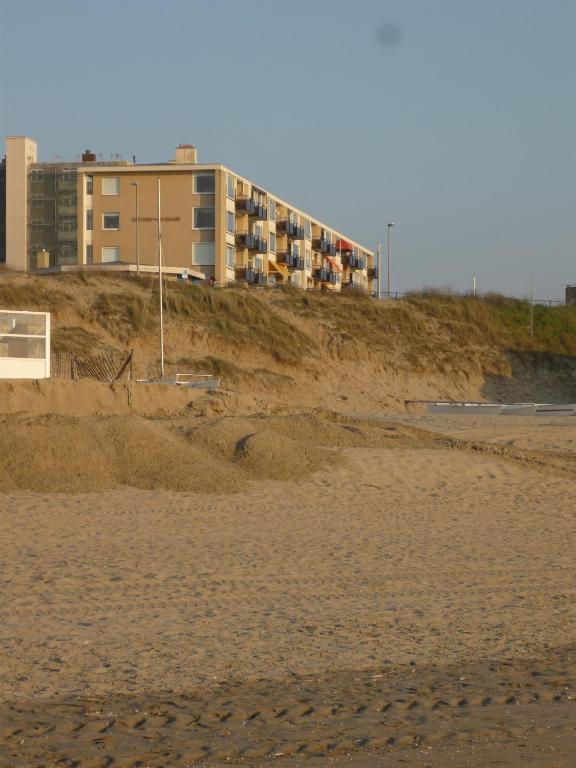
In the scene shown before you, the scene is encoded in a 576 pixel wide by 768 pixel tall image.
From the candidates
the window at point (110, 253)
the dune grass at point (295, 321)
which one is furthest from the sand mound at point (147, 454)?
the window at point (110, 253)

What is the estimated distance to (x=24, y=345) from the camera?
979 inches

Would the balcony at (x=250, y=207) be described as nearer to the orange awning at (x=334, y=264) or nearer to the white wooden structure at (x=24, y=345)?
the orange awning at (x=334, y=264)

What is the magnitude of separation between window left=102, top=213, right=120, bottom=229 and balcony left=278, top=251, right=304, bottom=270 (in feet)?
46.1

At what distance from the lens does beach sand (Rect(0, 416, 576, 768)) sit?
5.81m

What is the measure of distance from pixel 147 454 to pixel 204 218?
180 feet

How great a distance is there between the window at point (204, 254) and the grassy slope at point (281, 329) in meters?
17.1

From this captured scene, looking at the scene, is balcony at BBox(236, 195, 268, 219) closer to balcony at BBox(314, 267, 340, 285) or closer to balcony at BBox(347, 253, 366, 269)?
balcony at BBox(314, 267, 340, 285)

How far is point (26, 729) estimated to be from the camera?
5.91m

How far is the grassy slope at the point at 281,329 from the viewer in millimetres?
44469

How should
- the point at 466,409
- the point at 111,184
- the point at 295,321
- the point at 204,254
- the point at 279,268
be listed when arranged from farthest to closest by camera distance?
the point at 279,268
the point at 111,184
the point at 204,254
the point at 295,321
the point at 466,409

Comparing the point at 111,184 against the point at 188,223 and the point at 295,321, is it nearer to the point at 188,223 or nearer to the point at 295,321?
the point at 188,223

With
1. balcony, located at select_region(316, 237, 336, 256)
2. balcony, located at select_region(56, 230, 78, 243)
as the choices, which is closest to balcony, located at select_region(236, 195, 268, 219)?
balcony, located at select_region(316, 237, 336, 256)

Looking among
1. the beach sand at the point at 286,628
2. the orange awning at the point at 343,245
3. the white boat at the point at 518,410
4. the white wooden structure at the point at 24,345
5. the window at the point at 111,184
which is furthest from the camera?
the orange awning at the point at 343,245

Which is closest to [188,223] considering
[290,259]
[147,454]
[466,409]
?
[290,259]
